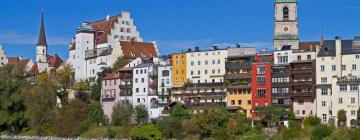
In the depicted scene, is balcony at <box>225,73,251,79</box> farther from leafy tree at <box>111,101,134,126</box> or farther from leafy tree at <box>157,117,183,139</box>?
leafy tree at <box>111,101,134,126</box>

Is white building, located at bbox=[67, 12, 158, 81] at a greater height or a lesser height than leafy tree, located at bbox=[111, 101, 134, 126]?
greater

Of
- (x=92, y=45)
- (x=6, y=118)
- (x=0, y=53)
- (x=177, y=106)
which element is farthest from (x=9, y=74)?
(x=0, y=53)

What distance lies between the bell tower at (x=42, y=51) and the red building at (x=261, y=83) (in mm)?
55760

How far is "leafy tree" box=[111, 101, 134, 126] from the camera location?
92.6 meters

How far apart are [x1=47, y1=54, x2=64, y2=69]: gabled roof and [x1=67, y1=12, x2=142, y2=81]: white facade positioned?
10.8m

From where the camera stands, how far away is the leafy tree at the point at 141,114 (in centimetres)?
9269

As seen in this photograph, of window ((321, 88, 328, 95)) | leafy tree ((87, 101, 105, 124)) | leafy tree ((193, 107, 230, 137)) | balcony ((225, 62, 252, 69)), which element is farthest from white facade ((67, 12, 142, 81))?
window ((321, 88, 328, 95))

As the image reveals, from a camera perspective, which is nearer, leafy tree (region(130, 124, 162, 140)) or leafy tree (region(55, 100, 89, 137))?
leafy tree (region(130, 124, 162, 140))

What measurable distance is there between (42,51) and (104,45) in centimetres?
2184

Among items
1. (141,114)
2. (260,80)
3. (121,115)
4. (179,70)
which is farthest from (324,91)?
(121,115)

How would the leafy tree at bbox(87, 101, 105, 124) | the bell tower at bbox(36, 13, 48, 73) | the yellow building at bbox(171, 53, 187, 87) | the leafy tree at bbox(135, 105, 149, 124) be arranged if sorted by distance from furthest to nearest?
the bell tower at bbox(36, 13, 48, 73) → the leafy tree at bbox(87, 101, 105, 124) → the yellow building at bbox(171, 53, 187, 87) → the leafy tree at bbox(135, 105, 149, 124)

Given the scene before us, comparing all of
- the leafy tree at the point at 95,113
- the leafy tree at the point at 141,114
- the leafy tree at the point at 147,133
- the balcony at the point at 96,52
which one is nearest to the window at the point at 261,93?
the leafy tree at the point at 147,133

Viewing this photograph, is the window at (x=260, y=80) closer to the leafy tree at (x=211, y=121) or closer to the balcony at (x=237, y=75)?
the balcony at (x=237, y=75)

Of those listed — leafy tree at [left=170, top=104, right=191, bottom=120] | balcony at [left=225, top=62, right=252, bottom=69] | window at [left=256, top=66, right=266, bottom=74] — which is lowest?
leafy tree at [left=170, top=104, right=191, bottom=120]
